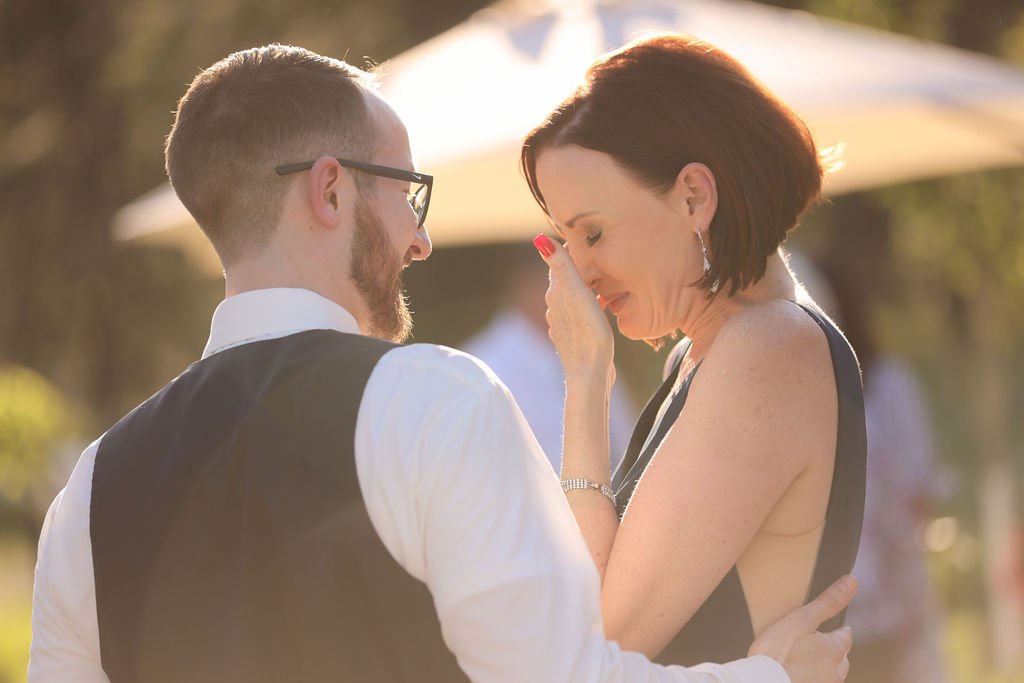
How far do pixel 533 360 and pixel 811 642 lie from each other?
2.77m

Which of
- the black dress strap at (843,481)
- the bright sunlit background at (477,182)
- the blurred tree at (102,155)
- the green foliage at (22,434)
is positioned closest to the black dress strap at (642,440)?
the black dress strap at (843,481)

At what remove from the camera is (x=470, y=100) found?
4387mm

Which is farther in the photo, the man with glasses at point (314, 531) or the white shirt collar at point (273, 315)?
the white shirt collar at point (273, 315)

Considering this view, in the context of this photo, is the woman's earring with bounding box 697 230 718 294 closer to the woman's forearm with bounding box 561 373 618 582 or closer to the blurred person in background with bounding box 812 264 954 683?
the woman's forearm with bounding box 561 373 618 582

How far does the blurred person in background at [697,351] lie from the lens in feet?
7.42

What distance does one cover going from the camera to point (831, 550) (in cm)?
235

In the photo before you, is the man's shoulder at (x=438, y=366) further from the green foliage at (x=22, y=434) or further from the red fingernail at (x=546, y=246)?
the green foliage at (x=22, y=434)

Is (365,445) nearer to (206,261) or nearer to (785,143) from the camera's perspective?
(785,143)

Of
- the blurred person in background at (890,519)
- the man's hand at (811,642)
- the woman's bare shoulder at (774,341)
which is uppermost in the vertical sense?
the woman's bare shoulder at (774,341)

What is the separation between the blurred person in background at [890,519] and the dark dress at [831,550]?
1.72 metres

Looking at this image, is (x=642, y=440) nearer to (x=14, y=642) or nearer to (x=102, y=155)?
(x=14, y=642)

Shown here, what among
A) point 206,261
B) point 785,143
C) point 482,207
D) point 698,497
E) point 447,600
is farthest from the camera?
point 206,261

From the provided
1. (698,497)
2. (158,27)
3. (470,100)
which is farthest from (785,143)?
(158,27)

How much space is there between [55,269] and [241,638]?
12239 mm
